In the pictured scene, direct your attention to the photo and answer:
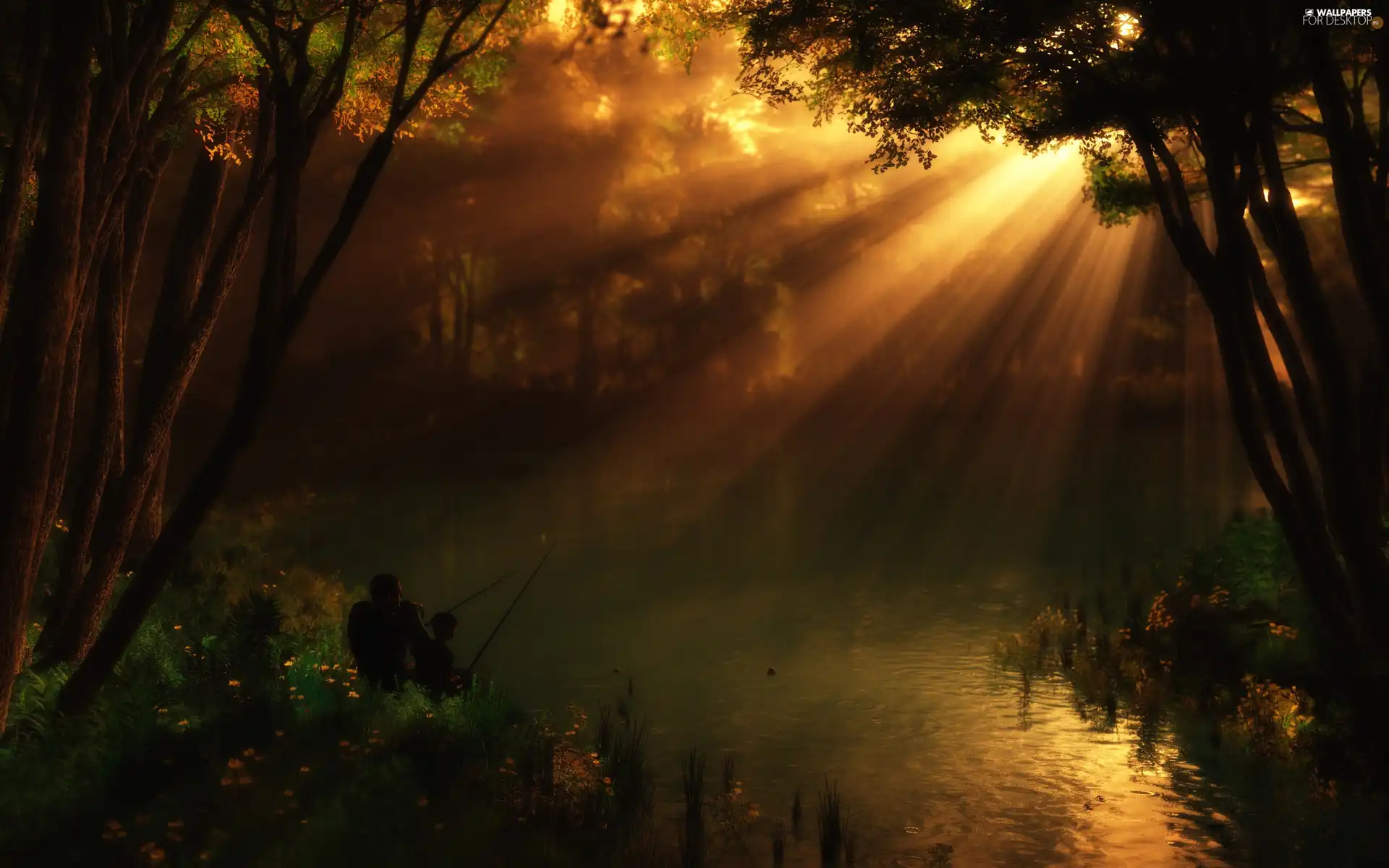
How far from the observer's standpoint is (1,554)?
762 cm

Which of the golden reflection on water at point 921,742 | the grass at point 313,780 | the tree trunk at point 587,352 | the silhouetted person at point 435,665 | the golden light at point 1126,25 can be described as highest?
the tree trunk at point 587,352

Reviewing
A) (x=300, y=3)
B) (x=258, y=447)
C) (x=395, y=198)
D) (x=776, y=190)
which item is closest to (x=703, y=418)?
(x=776, y=190)

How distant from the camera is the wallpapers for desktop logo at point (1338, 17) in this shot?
9.30m

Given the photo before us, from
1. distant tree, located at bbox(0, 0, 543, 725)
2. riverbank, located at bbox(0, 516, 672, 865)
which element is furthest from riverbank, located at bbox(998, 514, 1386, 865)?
distant tree, located at bbox(0, 0, 543, 725)

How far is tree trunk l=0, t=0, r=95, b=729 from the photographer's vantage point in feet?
25.1

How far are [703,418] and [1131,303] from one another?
17.3 meters

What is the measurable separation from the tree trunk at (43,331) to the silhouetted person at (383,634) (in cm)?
251

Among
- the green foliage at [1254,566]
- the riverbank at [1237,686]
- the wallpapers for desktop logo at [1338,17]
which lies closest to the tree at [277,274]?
the wallpapers for desktop logo at [1338,17]

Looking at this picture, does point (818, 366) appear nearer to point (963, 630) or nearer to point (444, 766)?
point (963, 630)

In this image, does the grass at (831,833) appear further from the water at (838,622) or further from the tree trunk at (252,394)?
the tree trunk at (252,394)

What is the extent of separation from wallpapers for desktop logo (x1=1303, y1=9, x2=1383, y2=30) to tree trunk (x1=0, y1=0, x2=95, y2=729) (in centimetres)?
848

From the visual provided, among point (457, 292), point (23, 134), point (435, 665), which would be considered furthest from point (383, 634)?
point (457, 292)

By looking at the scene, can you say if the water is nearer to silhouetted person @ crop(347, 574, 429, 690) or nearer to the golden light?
silhouetted person @ crop(347, 574, 429, 690)

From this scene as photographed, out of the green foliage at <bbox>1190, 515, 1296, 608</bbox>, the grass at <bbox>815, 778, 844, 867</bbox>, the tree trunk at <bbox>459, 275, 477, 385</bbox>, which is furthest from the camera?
the tree trunk at <bbox>459, 275, 477, 385</bbox>
